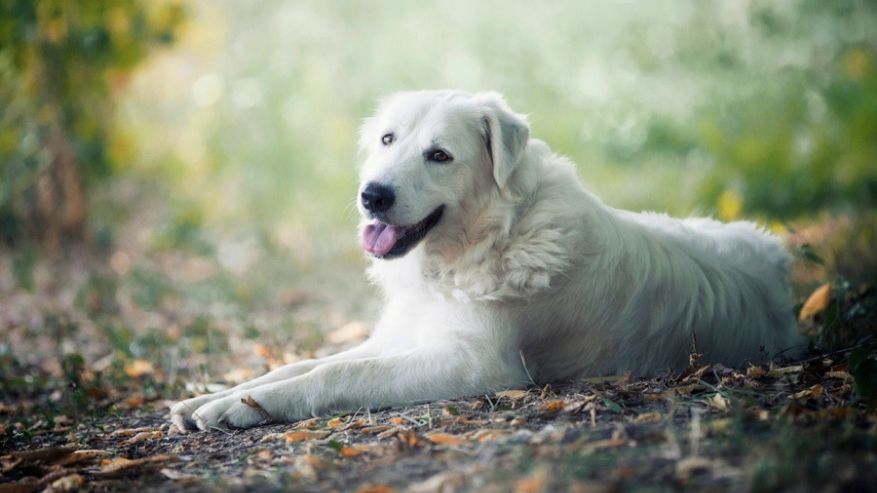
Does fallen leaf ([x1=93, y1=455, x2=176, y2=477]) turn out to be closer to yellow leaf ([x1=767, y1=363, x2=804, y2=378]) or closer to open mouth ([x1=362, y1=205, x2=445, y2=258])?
open mouth ([x1=362, y1=205, x2=445, y2=258])

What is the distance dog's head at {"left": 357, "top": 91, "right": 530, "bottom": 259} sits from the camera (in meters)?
3.77

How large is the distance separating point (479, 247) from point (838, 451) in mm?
1840

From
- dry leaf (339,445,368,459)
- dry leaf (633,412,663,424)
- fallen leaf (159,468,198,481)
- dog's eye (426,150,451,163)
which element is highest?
dog's eye (426,150,451,163)

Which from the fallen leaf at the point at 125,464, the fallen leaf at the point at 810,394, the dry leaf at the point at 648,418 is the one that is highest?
the fallen leaf at the point at 125,464

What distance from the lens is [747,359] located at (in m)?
4.12

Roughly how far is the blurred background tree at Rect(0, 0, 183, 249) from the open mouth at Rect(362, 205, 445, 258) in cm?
533

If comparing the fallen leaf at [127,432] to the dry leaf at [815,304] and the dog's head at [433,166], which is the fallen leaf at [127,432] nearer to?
the dog's head at [433,166]

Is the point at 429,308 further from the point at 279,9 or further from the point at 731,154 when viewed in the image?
the point at 279,9

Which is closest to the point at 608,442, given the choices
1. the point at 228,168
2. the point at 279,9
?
the point at 228,168

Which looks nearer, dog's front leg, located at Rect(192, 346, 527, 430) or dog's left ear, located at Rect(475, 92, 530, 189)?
dog's front leg, located at Rect(192, 346, 527, 430)

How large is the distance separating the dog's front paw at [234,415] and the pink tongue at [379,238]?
2.81 ft

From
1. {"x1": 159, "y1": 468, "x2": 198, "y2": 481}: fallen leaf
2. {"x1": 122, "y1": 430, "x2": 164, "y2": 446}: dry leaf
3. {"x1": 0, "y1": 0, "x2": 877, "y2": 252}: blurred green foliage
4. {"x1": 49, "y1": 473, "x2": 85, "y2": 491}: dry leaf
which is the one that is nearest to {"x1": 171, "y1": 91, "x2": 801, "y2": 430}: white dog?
{"x1": 122, "y1": 430, "x2": 164, "y2": 446}: dry leaf

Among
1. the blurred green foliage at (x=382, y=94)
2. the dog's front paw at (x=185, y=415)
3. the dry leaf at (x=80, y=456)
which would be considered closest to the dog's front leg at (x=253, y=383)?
the dog's front paw at (x=185, y=415)

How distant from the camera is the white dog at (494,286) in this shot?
3.61m
